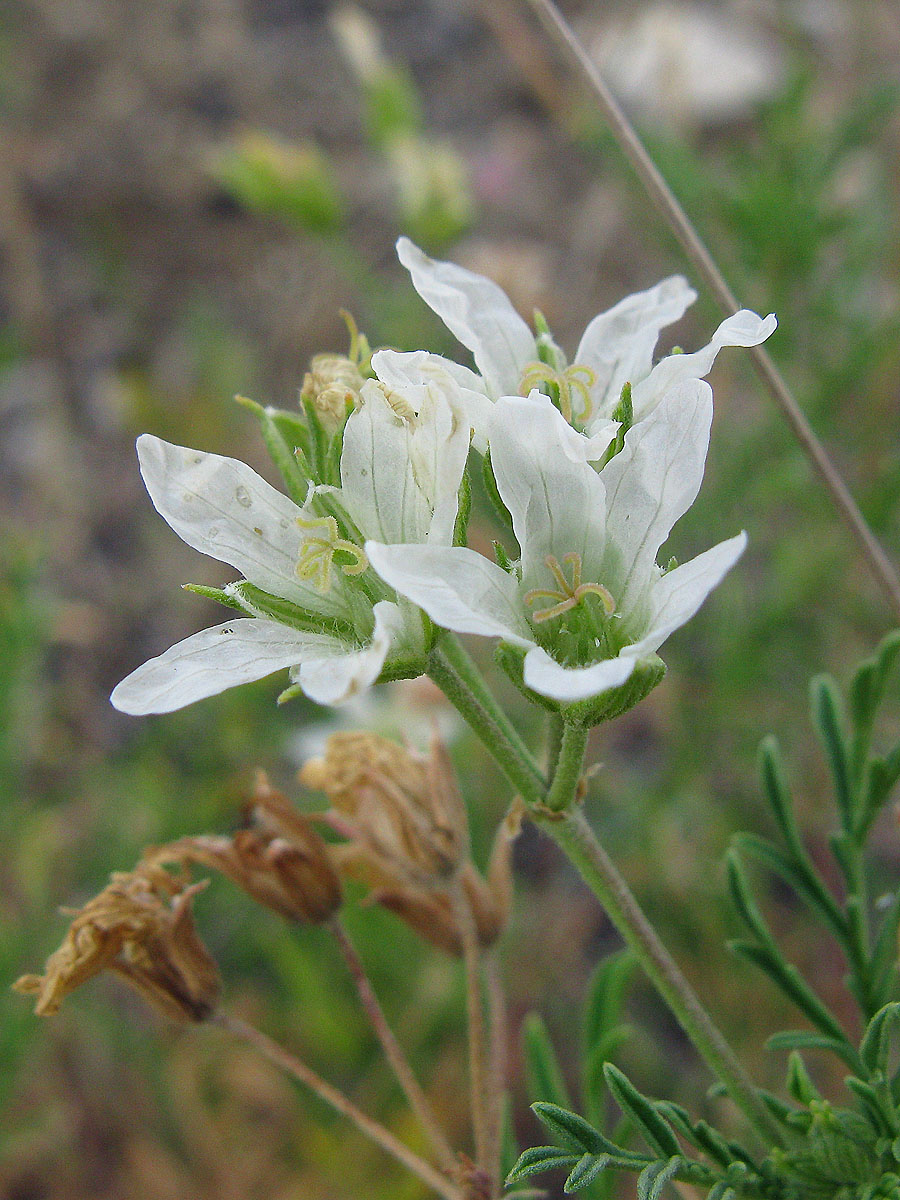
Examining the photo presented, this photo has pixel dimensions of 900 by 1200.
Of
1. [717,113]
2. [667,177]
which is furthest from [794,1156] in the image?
[717,113]

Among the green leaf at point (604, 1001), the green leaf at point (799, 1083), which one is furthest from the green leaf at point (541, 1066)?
the green leaf at point (799, 1083)

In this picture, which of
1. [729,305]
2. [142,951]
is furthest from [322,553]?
[729,305]

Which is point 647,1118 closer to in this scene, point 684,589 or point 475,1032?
point 475,1032

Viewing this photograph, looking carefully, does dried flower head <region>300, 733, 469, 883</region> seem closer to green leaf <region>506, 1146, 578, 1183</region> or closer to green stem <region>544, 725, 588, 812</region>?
green stem <region>544, 725, 588, 812</region>

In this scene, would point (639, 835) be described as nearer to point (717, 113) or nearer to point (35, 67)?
point (717, 113)

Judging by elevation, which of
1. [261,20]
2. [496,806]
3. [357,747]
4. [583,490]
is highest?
[261,20]

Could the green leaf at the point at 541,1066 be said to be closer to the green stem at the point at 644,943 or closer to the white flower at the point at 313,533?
the green stem at the point at 644,943

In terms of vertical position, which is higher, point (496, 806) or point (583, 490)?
point (583, 490)

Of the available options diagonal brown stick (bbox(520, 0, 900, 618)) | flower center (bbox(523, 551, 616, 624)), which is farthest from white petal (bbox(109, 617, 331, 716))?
diagonal brown stick (bbox(520, 0, 900, 618))
